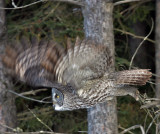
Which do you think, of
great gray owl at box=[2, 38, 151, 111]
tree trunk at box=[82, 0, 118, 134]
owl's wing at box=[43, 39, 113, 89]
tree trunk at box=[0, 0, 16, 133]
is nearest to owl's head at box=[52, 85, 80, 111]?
great gray owl at box=[2, 38, 151, 111]

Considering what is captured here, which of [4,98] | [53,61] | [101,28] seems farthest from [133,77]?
[4,98]

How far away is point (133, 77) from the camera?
3.07 meters

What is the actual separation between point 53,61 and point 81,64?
0.29 m

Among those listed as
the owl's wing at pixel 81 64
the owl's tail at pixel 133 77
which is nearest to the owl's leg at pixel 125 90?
the owl's tail at pixel 133 77

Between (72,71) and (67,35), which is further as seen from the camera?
(67,35)

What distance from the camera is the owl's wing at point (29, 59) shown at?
8.99 ft

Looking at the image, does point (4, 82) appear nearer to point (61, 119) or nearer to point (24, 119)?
point (24, 119)

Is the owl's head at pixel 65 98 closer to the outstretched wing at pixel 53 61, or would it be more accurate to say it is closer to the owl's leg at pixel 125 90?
the outstretched wing at pixel 53 61

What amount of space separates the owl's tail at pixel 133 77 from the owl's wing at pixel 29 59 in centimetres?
73

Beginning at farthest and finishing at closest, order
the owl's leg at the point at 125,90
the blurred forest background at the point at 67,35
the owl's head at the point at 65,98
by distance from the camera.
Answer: the blurred forest background at the point at 67,35, the owl's leg at the point at 125,90, the owl's head at the point at 65,98

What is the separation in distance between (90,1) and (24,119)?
2.57m

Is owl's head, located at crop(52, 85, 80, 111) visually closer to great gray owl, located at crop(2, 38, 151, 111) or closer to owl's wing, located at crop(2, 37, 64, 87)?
A: great gray owl, located at crop(2, 38, 151, 111)

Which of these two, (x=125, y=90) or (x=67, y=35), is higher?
(x=67, y=35)

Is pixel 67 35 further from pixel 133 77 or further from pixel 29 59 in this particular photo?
pixel 29 59
